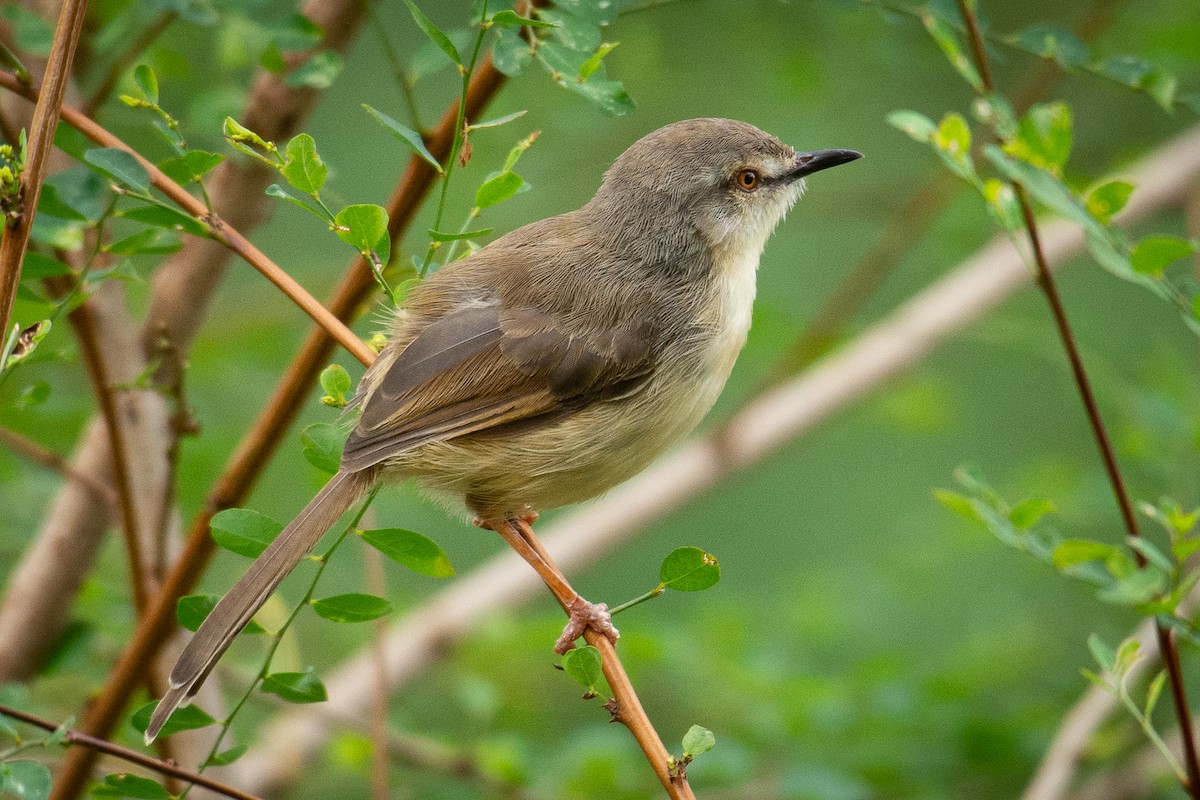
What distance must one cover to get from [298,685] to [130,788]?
311 mm

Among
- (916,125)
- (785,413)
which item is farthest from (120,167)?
(785,413)

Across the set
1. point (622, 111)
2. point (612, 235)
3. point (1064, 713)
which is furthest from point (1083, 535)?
point (622, 111)

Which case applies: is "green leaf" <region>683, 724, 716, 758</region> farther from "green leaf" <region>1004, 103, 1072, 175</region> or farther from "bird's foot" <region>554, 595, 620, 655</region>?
"green leaf" <region>1004, 103, 1072, 175</region>

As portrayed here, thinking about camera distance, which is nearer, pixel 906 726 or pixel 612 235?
pixel 612 235

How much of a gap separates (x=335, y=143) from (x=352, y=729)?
15.0ft

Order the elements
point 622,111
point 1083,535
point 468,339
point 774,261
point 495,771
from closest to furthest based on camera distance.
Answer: point 622,111, point 468,339, point 495,771, point 1083,535, point 774,261

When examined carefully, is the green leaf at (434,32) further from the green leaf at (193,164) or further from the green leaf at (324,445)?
the green leaf at (324,445)

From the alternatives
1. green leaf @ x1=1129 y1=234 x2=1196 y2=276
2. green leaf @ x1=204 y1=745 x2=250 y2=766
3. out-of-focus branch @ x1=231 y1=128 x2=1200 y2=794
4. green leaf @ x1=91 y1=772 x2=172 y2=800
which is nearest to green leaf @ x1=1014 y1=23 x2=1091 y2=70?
green leaf @ x1=1129 y1=234 x2=1196 y2=276

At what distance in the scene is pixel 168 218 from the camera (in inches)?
88.0

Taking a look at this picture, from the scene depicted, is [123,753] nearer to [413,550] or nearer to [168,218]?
Result: [413,550]

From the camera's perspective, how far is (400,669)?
4.12 metres

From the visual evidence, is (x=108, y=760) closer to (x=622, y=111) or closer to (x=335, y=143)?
(x=622, y=111)

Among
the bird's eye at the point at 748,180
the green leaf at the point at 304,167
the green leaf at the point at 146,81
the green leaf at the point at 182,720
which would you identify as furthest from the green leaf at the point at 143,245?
the bird's eye at the point at 748,180

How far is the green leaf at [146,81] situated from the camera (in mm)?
2186
